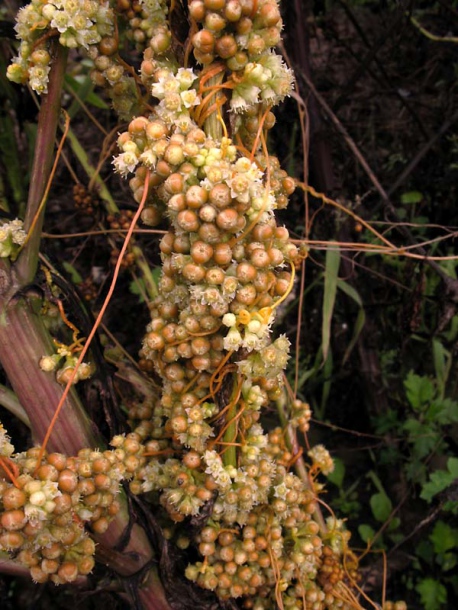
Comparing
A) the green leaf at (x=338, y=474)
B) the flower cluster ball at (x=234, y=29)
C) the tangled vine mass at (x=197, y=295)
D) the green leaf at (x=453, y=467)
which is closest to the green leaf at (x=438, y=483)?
the green leaf at (x=453, y=467)

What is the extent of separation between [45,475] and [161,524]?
1.52 ft

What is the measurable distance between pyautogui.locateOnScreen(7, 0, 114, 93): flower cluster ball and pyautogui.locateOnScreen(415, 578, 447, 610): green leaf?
173cm

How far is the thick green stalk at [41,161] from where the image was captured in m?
0.95

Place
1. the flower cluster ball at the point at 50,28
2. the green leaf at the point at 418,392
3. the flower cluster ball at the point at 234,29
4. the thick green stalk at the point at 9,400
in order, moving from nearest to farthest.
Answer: the flower cluster ball at the point at 234,29 → the flower cluster ball at the point at 50,28 → the thick green stalk at the point at 9,400 → the green leaf at the point at 418,392

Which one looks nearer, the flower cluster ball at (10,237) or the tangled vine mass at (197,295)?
the tangled vine mass at (197,295)

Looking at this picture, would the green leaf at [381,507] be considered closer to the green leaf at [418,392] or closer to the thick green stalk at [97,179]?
the green leaf at [418,392]

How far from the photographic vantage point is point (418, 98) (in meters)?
2.50

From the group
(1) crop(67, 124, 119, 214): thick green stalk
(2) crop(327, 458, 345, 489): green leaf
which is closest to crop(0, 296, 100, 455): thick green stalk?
(1) crop(67, 124, 119, 214): thick green stalk

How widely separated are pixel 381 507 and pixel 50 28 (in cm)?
172

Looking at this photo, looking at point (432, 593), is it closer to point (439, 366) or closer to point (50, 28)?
point (439, 366)

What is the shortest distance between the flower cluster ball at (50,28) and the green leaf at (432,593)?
68.0 inches

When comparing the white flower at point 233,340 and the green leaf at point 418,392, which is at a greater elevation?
the white flower at point 233,340

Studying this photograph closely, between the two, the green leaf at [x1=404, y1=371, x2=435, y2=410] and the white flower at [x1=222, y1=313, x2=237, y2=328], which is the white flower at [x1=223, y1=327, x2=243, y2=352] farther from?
the green leaf at [x1=404, y1=371, x2=435, y2=410]

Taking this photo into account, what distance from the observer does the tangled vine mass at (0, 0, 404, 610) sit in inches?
31.8
